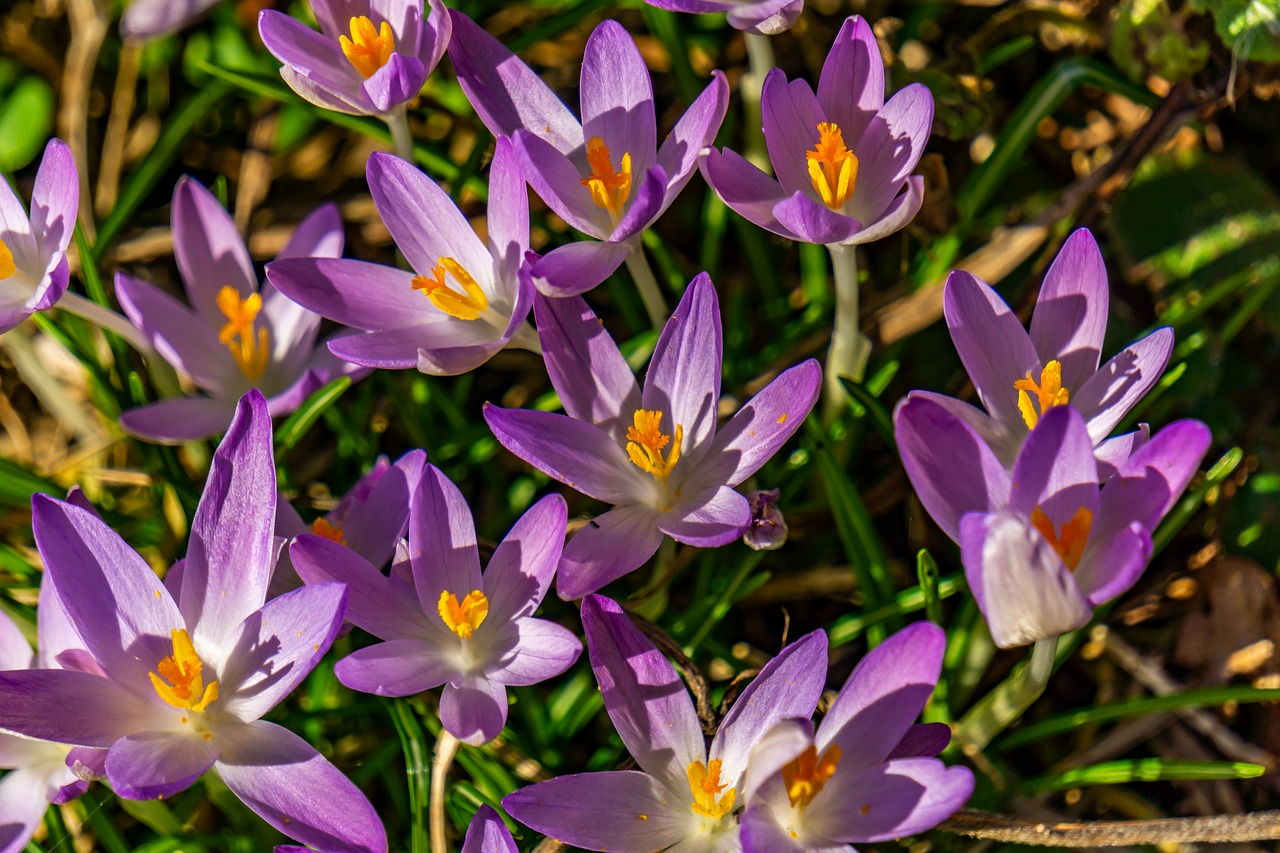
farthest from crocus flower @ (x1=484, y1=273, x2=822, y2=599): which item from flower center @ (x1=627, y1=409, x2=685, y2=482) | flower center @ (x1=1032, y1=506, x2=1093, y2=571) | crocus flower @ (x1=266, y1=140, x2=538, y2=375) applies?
flower center @ (x1=1032, y1=506, x2=1093, y2=571)

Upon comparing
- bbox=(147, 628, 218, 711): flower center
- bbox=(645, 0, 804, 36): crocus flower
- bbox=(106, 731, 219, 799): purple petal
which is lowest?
bbox=(106, 731, 219, 799): purple petal

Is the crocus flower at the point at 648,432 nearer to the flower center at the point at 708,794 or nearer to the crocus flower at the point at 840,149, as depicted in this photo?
the crocus flower at the point at 840,149

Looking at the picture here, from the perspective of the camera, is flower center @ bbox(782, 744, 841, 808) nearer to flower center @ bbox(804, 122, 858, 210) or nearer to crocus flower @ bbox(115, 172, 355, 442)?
flower center @ bbox(804, 122, 858, 210)

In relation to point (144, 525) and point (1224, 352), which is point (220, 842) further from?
point (1224, 352)

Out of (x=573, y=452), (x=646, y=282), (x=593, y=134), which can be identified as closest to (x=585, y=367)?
(x=573, y=452)

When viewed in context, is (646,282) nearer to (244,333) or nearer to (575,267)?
(575,267)

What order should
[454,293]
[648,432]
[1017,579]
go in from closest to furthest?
1. [1017,579]
2. [648,432]
3. [454,293]
